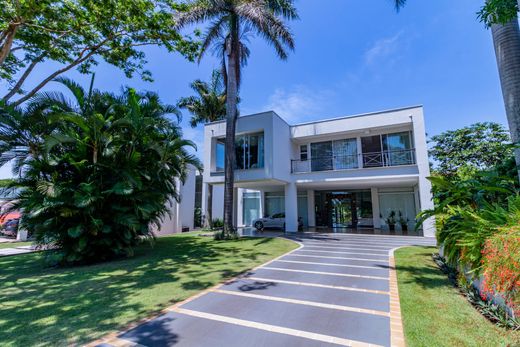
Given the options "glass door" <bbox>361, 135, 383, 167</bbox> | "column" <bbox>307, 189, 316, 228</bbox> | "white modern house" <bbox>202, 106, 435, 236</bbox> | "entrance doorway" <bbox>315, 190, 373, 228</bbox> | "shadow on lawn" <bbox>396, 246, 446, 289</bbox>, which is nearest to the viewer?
"shadow on lawn" <bbox>396, 246, 446, 289</bbox>

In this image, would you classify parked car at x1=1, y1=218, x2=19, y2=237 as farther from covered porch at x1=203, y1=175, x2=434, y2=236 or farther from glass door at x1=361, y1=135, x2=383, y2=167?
glass door at x1=361, y1=135, x2=383, y2=167

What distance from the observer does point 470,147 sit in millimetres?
18812

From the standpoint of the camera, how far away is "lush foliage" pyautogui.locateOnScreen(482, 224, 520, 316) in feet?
8.53

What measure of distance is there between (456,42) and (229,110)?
30.5 ft

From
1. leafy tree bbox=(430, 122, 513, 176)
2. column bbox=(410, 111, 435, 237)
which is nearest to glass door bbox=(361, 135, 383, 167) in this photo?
column bbox=(410, 111, 435, 237)

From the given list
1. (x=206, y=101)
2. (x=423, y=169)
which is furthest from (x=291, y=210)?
(x=206, y=101)

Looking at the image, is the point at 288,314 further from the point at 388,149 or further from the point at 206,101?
the point at 206,101

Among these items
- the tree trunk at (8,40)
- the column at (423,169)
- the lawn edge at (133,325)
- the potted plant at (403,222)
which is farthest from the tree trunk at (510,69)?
the tree trunk at (8,40)

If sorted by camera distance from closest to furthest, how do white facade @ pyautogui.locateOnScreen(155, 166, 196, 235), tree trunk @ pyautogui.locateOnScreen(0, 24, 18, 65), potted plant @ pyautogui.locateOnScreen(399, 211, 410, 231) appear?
tree trunk @ pyautogui.locateOnScreen(0, 24, 18, 65) → potted plant @ pyautogui.locateOnScreen(399, 211, 410, 231) → white facade @ pyautogui.locateOnScreen(155, 166, 196, 235)

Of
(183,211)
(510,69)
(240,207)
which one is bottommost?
(183,211)

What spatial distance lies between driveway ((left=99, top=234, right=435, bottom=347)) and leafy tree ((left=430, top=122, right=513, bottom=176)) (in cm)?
1639

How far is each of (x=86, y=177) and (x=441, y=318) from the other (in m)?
9.15

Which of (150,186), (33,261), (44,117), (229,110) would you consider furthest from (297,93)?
(33,261)

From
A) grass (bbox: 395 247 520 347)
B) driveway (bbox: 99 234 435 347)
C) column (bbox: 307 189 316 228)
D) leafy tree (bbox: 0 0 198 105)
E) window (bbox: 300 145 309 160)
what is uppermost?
leafy tree (bbox: 0 0 198 105)
